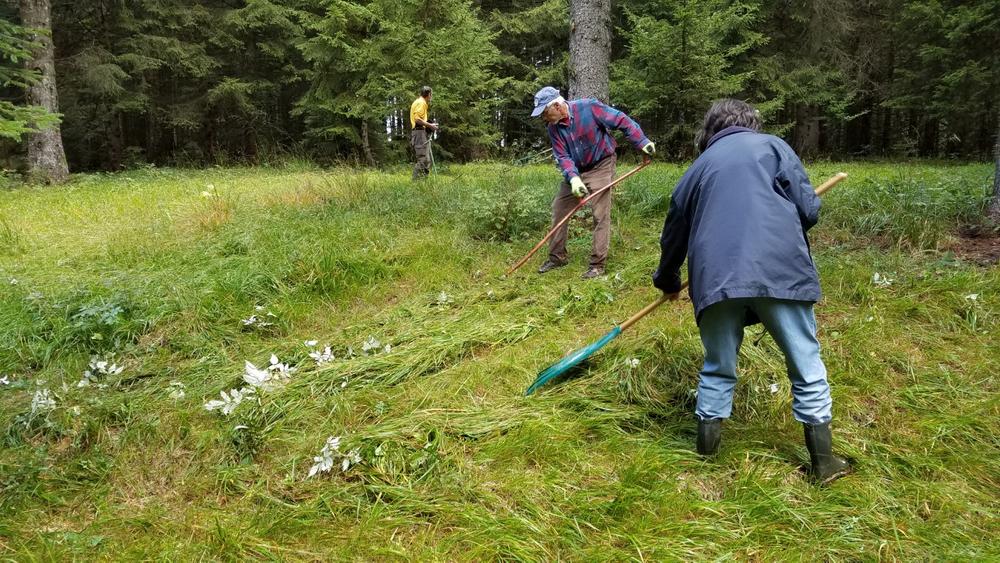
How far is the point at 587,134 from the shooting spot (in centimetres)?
509

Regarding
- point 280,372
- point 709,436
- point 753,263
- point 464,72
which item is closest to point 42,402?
point 280,372

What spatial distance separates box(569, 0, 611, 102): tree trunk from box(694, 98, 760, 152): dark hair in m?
4.33

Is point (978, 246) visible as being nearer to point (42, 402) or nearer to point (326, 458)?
point (326, 458)

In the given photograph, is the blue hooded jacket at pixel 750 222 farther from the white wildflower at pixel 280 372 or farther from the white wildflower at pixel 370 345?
the white wildflower at pixel 280 372

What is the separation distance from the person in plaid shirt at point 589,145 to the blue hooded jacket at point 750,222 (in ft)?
8.13

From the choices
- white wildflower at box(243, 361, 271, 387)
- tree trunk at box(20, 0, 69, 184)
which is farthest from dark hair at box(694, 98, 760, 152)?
tree trunk at box(20, 0, 69, 184)

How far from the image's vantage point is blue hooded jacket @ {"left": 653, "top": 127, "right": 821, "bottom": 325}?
7.32 ft

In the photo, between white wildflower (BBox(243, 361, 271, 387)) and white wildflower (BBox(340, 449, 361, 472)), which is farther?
white wildflower (BBox(243, 361, 271, 387))

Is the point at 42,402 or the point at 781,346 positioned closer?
the point at 781,346

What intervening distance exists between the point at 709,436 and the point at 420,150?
855 cm

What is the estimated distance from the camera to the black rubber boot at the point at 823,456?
2.33 metres

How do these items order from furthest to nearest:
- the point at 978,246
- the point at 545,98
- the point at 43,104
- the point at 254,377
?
the point at 43,104 → the point at 545,98 → the point at 978,246 → the point at 254,377

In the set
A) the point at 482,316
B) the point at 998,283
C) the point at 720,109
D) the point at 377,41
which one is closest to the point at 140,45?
the point at 377,41

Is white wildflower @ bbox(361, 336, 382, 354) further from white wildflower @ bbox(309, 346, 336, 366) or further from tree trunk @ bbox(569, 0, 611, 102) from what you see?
tree trunk @ bbox(569, 0, 611, 102)
